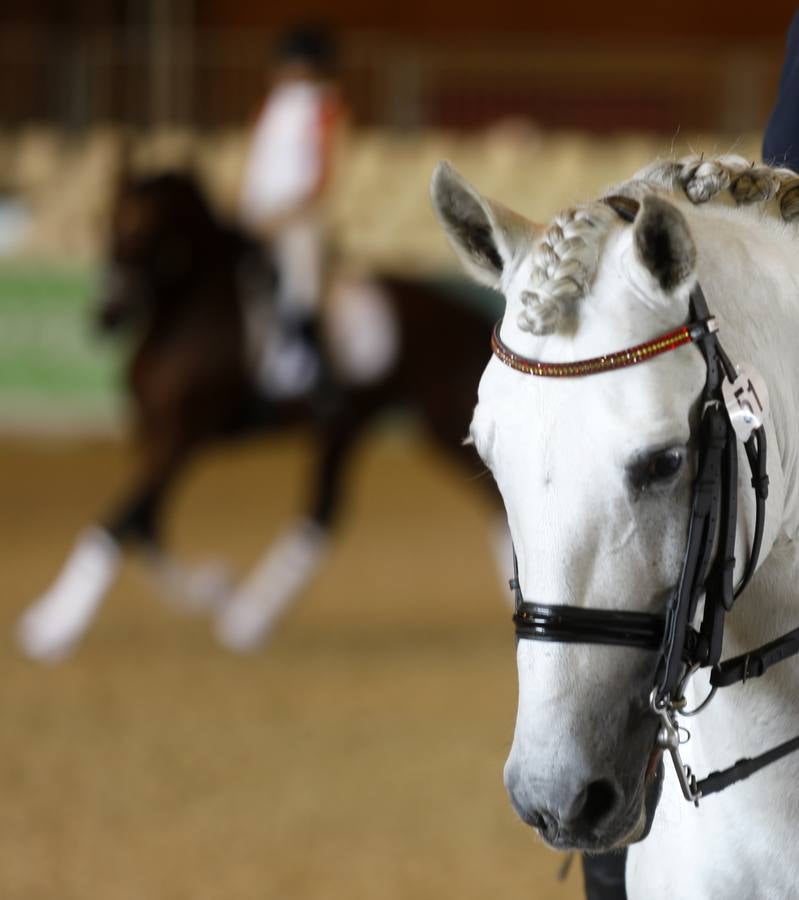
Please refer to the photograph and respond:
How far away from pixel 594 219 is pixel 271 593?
4.83 m

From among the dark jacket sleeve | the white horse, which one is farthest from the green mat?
the white horse

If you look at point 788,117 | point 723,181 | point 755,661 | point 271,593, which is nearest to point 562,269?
point 723,181

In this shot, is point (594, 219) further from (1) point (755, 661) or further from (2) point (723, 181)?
(1) point (755, 661)

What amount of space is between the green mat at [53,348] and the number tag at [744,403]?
29.7 ft

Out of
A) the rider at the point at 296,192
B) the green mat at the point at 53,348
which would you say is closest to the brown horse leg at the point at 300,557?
the rider at the point at 296,192

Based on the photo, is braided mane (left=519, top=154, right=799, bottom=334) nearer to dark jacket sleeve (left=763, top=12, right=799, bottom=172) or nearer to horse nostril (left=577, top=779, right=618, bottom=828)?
dark jacket sleeve (left=763, top=12, right=799, bottom=172)

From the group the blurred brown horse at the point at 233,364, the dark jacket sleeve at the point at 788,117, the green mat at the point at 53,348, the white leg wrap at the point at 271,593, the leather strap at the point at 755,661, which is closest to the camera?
the leather strap at the point at 755,661

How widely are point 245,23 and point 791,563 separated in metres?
13.9

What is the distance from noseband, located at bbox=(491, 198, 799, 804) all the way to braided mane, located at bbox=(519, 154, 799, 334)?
7 cm

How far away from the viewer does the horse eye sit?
1.52 meters

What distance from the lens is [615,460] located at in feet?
Result: 4.98

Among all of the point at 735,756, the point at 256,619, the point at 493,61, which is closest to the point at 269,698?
the point at 256,619

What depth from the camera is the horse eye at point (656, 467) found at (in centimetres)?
152

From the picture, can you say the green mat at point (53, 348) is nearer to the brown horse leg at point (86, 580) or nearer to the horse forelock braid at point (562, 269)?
the brown horse leg at point (86, 580)
